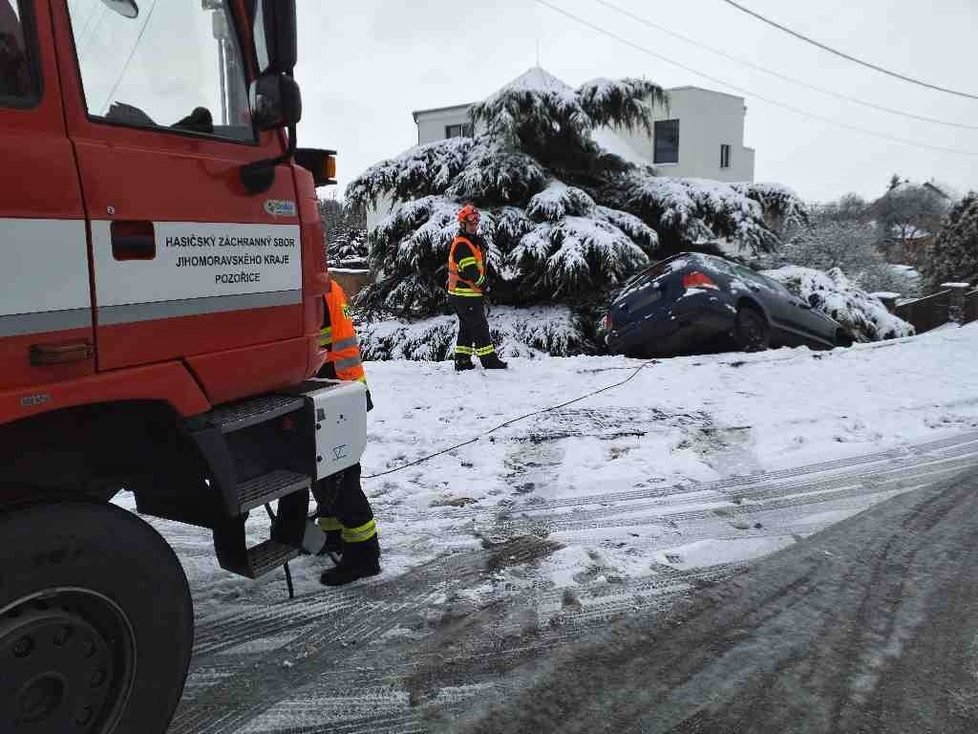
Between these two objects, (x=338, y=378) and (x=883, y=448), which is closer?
(x=338, y=378)

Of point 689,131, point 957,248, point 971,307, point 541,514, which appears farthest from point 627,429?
point 689,131

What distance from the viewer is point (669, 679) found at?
2805mm

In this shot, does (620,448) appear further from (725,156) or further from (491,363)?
(725,156)

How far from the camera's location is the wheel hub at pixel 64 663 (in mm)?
1908

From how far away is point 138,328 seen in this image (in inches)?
88.7

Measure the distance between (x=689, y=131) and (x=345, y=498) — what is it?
27206 millimetres

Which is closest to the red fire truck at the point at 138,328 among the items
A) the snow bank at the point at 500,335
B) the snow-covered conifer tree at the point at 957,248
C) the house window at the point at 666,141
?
the snow bank at the point at 500,335

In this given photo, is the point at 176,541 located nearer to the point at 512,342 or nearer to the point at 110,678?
the point at 110,678

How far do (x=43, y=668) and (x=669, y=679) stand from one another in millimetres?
2112

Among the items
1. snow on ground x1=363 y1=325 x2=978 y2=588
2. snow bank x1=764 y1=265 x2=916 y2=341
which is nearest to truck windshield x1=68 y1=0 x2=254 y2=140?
snow on ground x1=363 y1=325 x2=978 y2=588

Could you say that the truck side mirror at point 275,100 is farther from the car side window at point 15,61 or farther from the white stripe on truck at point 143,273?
the car side window at point 15,61

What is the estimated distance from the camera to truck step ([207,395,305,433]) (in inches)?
101

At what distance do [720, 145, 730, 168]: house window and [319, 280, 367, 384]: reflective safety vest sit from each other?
27.9 metres

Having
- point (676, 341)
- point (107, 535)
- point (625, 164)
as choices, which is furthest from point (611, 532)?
point (625, 164)
